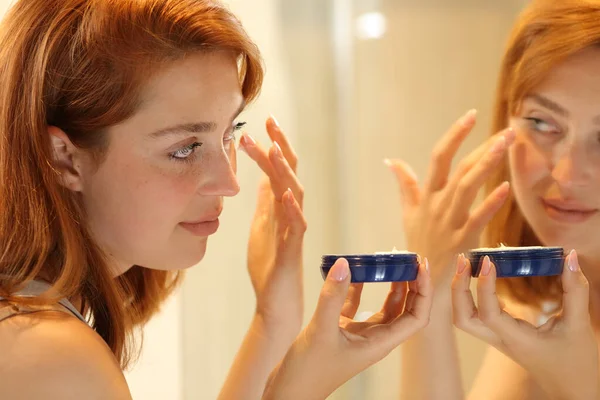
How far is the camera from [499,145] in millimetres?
1172

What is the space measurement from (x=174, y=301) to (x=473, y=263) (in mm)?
937

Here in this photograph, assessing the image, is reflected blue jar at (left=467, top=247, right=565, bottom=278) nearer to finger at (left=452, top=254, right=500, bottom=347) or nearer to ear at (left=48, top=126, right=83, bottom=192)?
finger at (left=452, top=254, right=500, bottom=347)

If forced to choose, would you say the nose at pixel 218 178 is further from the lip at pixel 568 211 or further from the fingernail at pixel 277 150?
the lip at pixel 568 211

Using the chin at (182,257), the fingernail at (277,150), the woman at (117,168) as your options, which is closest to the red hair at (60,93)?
the woman at (117,168)

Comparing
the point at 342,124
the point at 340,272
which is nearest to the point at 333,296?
the point at 340,272

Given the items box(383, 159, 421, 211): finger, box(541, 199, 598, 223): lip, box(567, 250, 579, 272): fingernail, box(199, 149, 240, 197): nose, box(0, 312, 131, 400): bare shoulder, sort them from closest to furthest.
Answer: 1. box(0, 312, 131, 400): bare shoulder
2. box(567, 250, 579, 272): fingernail
3. box(199, 149, 240, 197): nose
4. box(541, 199, 598, 223): lip
5. box(383, 159, 421, 211): finger

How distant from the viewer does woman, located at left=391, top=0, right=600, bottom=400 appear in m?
1.02

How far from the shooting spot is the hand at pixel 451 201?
3.91 ft

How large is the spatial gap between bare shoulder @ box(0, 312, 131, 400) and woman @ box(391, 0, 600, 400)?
1.41 feet

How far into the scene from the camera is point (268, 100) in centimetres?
182

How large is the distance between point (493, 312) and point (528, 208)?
1.12ft

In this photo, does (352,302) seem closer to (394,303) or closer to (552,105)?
(394,303)

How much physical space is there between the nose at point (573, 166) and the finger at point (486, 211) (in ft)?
0.26

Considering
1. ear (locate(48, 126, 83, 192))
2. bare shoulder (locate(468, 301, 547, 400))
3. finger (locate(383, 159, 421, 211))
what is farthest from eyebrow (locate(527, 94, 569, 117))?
ear (locate(48, 126, 83, 192))
